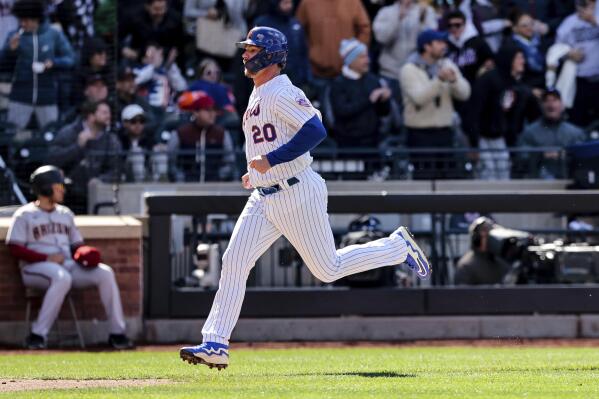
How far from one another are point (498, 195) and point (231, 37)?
440cm

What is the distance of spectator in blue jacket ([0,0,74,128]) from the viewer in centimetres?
1515

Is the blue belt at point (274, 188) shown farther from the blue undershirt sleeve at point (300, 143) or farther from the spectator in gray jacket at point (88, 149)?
the spectator in gray jacket at point (88, 149)

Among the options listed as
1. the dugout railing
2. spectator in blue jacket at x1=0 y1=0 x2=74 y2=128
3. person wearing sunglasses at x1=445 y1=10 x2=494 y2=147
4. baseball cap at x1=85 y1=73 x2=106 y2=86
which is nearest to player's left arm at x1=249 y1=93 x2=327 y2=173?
the dugout railing

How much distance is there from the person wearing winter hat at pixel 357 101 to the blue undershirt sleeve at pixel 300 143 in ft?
25.1

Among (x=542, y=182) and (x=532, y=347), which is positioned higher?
(x=542, y=182)

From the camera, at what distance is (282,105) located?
25.6 ft

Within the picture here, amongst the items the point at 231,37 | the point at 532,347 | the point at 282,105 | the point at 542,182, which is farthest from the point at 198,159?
the point at 282,105

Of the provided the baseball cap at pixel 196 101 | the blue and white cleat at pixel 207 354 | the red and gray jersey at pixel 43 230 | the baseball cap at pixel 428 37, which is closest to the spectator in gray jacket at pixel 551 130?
the baseball cap at pixel 428 37

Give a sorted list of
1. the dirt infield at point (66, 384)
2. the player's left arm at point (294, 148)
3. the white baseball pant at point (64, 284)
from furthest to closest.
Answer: the white baseball pant at point (64, 284), the player's left arm at point (294, 148), the dirt infield at point (66, 384)

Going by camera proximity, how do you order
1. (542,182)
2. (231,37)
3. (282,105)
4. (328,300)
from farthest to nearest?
(231,37), (542,182), (328,300), (282,105)

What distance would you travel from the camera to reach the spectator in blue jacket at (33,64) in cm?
1515

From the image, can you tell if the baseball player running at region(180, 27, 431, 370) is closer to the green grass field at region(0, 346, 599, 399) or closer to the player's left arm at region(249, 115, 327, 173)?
the player's left arm at region(249, 115, 327, 173)

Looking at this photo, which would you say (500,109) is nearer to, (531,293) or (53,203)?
(531,293)

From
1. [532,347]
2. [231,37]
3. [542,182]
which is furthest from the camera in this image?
[231,37]
